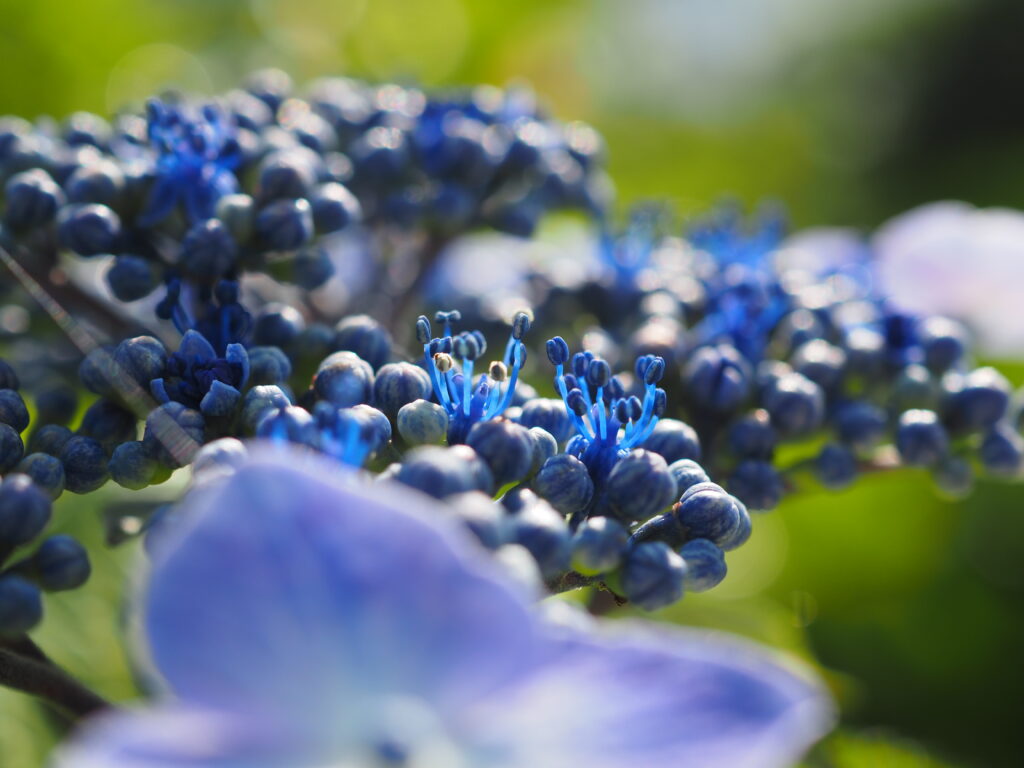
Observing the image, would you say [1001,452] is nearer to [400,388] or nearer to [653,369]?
[653,369]

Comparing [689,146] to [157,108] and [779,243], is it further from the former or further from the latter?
[157,108]

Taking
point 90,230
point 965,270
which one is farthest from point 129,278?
point 965,270

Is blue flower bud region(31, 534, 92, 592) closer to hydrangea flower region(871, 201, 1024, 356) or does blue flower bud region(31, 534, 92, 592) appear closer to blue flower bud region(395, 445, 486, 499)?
blue flower bud region(395, 445, 486, 499)

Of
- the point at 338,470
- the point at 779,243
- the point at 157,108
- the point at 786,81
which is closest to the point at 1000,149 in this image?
the point at 786,81

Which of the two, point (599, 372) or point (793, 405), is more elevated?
point (793, 405)

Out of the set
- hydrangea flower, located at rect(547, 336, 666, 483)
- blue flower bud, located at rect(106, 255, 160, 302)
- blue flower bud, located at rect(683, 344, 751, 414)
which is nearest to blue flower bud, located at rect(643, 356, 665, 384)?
hydrangea flower, located at rect(547, 336, 666, 483)

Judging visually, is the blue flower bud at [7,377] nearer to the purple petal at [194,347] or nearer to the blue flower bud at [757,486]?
the purple petal at [194,347]
